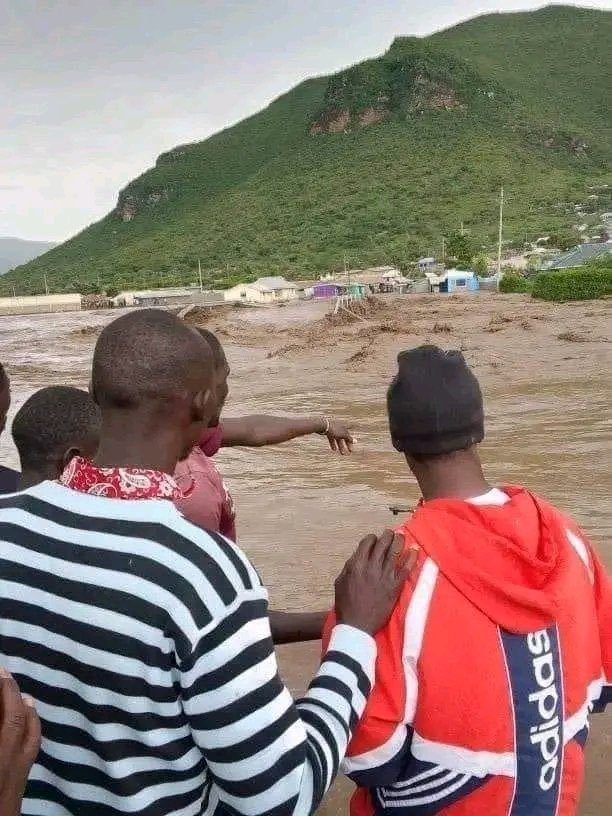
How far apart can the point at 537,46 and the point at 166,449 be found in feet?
419

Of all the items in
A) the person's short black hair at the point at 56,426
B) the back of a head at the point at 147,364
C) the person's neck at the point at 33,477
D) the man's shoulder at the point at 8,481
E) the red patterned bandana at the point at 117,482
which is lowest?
the man's shoulder at the point at 8,481

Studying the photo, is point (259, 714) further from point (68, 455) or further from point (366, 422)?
point (366, 422)

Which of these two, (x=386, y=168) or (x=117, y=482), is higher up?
(x=386, y=168)

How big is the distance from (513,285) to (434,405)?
37104 millimetres

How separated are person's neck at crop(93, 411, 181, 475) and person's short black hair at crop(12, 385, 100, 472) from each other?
1.03m

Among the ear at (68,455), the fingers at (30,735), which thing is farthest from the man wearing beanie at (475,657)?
the ear at (68,455)

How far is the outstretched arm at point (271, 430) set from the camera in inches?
127

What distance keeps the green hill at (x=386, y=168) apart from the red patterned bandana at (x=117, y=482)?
200ft

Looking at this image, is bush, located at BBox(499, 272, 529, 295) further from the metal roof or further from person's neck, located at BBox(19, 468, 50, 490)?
person's neck, located at BBox(19, 468, 50, 490)

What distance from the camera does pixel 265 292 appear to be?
48.8 metres

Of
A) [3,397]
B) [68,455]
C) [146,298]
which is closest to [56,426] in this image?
[68,455]

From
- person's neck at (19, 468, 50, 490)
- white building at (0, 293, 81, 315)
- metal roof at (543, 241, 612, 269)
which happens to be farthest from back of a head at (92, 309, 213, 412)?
white building at (0, 293, 81, 315)

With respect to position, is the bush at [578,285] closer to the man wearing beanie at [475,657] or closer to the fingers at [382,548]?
the man wearing beanie at [475,657]

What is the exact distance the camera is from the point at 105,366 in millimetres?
1381
